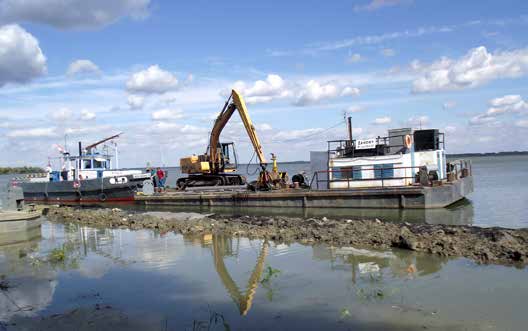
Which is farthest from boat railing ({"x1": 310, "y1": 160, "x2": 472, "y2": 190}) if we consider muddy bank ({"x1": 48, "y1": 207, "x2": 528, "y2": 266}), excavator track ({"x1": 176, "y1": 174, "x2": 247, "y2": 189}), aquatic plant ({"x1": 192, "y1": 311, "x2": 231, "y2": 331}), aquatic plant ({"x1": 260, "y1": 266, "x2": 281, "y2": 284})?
aquatic plant ({"x1": 192, "y1": 311, "x2": 231, "y2": 331})

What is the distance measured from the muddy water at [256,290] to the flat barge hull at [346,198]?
32.6 ft

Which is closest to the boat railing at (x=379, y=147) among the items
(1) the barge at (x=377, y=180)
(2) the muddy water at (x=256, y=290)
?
(1) the barge at (x=377, y=180)

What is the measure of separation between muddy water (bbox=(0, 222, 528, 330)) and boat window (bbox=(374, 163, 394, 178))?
11.4 metres

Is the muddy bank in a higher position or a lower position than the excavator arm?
lower

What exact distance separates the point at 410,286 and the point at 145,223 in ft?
39.9

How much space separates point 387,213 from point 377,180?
2507 millimetres

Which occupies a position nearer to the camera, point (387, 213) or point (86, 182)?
point (387, 213)

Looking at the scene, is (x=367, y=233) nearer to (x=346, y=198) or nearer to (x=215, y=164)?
(x=346, y=198)

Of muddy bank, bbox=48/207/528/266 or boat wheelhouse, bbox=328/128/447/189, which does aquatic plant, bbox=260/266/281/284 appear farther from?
boat wheelhouse, bbox=328/128/447/189

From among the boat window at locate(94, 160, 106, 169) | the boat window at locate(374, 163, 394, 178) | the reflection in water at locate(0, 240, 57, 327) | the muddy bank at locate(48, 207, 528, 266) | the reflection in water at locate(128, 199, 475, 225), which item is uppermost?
the boat window at locate(94, 160, 106, 169)

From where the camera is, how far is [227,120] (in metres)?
29.1

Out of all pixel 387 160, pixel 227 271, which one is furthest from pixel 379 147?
pixel 227 271

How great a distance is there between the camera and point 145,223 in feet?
59.3

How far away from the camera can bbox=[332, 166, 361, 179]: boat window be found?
23.2m
